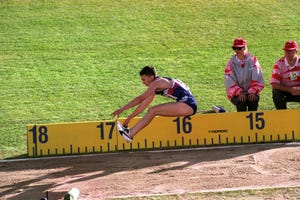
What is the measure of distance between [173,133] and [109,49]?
369 cm

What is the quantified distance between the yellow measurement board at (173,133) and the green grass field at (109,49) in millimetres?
493

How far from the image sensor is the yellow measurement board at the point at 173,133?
423 inches

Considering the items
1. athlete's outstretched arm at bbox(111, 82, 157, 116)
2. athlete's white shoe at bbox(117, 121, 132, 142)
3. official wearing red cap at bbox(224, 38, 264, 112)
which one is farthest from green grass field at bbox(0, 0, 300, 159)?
athlete's outstretched arm at bbox(111, 82, 157, 116)

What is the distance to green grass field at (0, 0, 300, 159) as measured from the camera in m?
12.2

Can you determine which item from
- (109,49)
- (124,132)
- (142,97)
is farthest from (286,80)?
(109,49)

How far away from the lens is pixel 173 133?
1095 centimetres

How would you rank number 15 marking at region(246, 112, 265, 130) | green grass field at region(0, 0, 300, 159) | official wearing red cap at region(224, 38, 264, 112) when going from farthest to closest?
green grass field at region(0, 0, 300, 159) → official wearing red cap at region(224, 38, 264, 112) → number 15 marking at region(246, 112, 265, 130)

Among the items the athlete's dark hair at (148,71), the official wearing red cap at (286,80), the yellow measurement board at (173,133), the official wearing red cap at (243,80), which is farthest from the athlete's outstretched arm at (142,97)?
the official wearing red cap at (286,80)

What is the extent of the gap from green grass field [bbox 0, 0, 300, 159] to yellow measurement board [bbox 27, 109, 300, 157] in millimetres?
493

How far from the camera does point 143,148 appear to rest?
1085 cm

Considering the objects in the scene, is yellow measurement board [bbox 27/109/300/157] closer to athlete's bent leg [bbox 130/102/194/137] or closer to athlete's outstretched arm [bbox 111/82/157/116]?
athlete's bent leg [bbox 130/102/194/137]

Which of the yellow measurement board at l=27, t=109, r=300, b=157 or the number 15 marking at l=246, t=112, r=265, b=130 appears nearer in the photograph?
the yellow measurement board at l=27, t=109, r=300, b=157

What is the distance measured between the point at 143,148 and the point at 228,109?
1.85 m

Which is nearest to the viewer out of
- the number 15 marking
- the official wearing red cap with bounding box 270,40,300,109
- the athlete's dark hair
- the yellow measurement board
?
the athlete's dark hair
